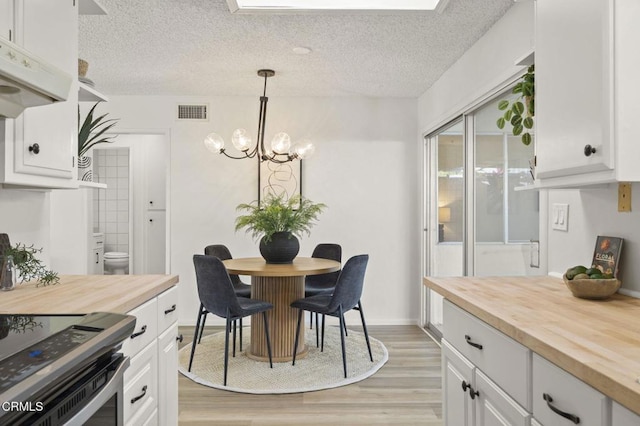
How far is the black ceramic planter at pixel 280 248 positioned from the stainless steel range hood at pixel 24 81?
7.31 feet

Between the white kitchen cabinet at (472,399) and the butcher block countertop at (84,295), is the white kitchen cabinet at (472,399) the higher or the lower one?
the lower one

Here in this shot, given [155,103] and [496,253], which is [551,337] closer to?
[496,253]

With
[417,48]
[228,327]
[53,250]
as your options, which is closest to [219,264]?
[228,327]

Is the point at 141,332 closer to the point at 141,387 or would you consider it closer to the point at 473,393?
the point at 141,387

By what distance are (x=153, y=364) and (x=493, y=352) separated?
1.33m

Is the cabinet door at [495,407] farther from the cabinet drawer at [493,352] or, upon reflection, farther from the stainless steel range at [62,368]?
the stainless steel range at [62,368]

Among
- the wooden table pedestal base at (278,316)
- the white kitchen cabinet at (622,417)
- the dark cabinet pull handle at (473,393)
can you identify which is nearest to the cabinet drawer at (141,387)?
the dark cabinet pull handle at (473,393)

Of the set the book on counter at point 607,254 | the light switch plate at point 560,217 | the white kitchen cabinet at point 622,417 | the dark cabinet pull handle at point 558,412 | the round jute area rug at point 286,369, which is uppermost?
the light switch plate at point 560,217

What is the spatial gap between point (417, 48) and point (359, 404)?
8.28 feet

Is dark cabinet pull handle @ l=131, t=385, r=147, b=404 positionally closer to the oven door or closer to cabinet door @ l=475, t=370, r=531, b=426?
the oven door

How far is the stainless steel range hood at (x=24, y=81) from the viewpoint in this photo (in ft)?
4.46

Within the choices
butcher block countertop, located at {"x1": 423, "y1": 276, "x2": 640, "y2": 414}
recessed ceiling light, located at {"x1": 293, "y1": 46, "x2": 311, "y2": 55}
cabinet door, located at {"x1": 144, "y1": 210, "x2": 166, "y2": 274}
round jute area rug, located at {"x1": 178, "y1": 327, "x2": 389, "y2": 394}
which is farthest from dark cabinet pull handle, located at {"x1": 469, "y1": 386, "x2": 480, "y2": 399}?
cabinet door, located at {"x1": 144, "y1": 210, "x2": 166, "y2": 274}

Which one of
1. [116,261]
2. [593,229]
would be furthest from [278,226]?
[116,261]

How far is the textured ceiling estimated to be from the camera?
2906 mm
